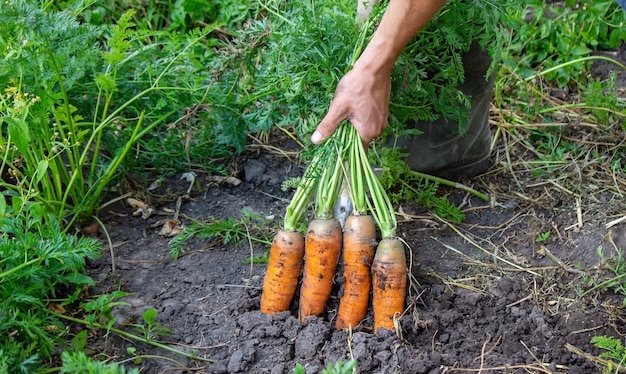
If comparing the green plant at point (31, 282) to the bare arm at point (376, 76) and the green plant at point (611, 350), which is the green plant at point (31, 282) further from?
the green plant at point (611, 350)

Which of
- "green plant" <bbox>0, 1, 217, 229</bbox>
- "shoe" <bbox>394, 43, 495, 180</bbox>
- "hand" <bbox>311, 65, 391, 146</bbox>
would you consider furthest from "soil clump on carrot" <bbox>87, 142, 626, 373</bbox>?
"hand" <bbox>311, 65, 391, 146</bbox>

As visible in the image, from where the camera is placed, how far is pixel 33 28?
7.30 ft

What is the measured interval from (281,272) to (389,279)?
0.34 meters

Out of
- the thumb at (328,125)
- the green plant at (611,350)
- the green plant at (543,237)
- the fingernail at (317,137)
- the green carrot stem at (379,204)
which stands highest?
the thumb at (328,125)

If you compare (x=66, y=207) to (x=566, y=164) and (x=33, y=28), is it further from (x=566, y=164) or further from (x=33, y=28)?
(x=566, y=164)

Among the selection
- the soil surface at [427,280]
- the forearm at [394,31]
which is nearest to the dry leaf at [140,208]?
the soil surface at [427,280]

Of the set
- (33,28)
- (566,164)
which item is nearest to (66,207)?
(33,28)

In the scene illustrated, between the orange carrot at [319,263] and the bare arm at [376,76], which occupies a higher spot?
the bare arm at [376,76]

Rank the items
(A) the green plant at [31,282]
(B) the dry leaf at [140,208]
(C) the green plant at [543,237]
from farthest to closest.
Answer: (B) the dry leaf at [140,208], (C) the green plant at [543,237], (A) the green plant at [31,282]

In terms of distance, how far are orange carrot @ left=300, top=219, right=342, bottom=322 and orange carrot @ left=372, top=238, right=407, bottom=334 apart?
0.47 ft

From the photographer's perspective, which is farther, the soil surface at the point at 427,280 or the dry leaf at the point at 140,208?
the dry leaf at the point at 140,208

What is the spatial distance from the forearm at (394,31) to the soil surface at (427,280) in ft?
1.94

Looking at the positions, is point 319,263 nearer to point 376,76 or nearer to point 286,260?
point 286,260

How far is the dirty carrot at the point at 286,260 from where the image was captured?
2.31 m
